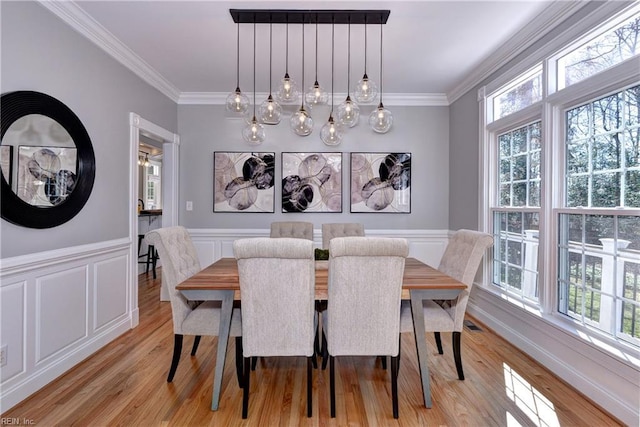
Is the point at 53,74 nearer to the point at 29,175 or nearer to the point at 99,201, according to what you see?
the point at 29,175

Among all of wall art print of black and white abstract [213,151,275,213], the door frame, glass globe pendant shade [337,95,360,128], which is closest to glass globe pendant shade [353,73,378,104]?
glass globe pendant shade [337,95,360,128]

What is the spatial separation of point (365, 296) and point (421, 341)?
51 centimetres

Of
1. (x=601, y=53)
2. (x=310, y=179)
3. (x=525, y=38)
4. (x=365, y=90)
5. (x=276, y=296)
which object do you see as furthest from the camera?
(x=310, y=179)

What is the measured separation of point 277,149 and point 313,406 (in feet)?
9.96

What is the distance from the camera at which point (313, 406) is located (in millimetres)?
1893

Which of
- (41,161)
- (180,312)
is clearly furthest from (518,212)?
(41,161)

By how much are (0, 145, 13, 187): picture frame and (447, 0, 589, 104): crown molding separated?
370cm

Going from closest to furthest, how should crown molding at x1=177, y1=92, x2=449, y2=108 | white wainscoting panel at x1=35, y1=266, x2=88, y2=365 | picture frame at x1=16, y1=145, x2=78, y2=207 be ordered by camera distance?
picture frame at x1=16, y1=145, x2=78, y2=207, white wainscoting panel at x1=35, y1=266, x2=88, y2=365, crown molding at x1=177, y1=92, x2=449, y2=108

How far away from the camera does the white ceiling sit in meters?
2.28

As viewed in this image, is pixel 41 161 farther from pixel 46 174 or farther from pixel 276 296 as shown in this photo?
pixel 276 296

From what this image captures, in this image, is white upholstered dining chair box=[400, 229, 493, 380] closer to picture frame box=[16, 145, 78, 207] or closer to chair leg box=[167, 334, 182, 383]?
chair leg box=[167, 334, 182, 383]

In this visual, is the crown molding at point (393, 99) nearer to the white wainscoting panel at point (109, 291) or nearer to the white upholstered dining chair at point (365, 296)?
the white wainscoting panel at point (109, 291)

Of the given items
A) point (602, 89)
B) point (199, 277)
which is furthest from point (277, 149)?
point (602, 89)

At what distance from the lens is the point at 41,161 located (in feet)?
6.91
